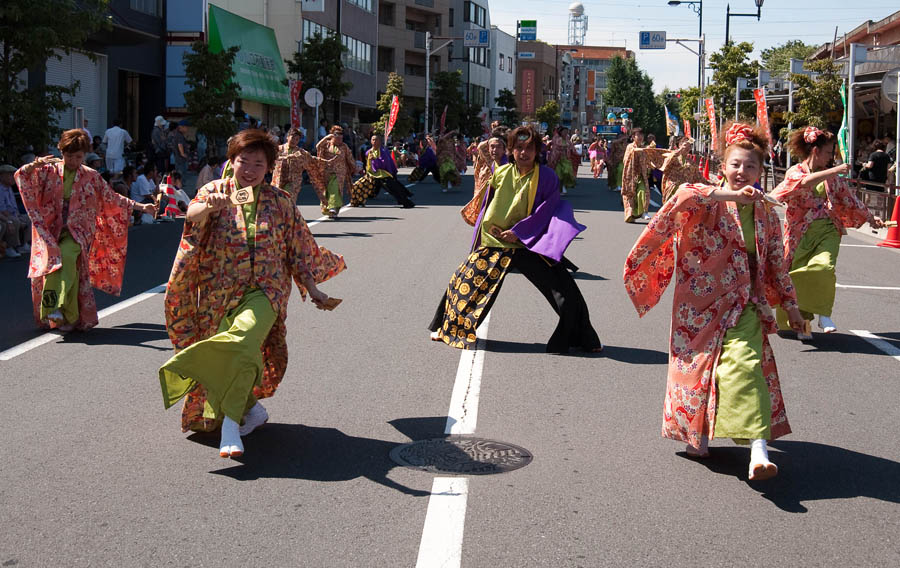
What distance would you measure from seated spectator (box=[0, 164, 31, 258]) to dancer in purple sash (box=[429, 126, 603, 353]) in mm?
8352

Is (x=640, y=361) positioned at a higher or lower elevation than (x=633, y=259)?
lower

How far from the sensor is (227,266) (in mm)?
Answer: 5445

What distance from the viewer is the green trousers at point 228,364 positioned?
5.07 m

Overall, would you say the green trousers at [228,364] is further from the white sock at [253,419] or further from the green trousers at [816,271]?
the green trousers at [816,271]

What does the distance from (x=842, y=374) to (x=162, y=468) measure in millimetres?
4826

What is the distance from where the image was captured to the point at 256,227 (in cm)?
546

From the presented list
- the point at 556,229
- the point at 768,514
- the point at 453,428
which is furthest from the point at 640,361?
the point at 768,514

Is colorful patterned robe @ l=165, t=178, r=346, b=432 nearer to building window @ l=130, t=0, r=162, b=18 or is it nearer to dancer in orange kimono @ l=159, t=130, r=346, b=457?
dancer in orange kimono @ l=159, t=130, r=346, b=457

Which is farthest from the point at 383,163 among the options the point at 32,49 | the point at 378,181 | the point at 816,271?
the point at 816,271

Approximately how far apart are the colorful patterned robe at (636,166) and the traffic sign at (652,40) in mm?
41364

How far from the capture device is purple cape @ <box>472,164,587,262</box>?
8070 millimetres

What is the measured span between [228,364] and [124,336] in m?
4.10

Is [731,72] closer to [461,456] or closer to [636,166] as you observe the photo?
[636,166]

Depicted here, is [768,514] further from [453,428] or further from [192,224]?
[192,224]
